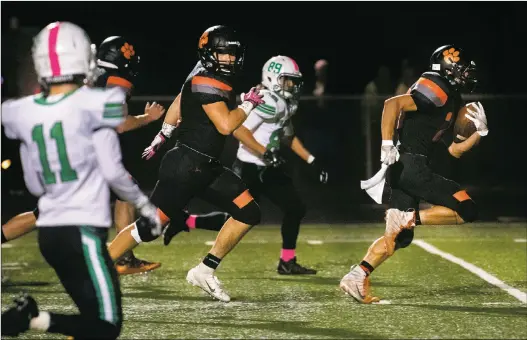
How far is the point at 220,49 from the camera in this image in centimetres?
756

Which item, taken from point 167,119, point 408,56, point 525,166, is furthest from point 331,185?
point 167,119

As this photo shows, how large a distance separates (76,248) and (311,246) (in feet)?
19.7

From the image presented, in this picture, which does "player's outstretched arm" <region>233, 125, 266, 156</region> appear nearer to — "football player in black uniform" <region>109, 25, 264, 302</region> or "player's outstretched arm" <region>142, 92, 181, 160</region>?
"player's outstretched arm" <region>142, 92, 181, 160</region>

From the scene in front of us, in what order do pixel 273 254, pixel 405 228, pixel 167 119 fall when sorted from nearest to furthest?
1. pixel 405 228
2. pixel 167 119
3. pixel 273 254

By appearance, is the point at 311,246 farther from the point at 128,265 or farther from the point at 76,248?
the point at 76,248

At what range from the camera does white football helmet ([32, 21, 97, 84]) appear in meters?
5.11

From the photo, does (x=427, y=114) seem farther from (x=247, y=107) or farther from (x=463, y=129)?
(x=247, y=107)

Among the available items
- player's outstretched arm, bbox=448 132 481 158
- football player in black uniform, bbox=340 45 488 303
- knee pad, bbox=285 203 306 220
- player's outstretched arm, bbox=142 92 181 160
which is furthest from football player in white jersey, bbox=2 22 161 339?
knee pad, bbox=285 203 306 220

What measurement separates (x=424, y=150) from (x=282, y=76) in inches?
71.1

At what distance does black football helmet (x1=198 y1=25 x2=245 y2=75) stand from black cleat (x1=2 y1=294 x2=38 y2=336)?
2.80 m

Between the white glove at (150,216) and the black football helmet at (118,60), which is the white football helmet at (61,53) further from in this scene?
the black football helmet at (118,60)

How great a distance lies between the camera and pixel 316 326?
678 centimetres

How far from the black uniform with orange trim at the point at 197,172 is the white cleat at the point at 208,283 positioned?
1.31 feet

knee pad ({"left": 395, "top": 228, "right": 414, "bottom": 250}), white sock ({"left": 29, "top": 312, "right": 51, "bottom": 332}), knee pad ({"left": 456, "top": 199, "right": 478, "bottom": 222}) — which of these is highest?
white sock ({"left": 29, "top": 312, "right": 51, "bottom": 332})
